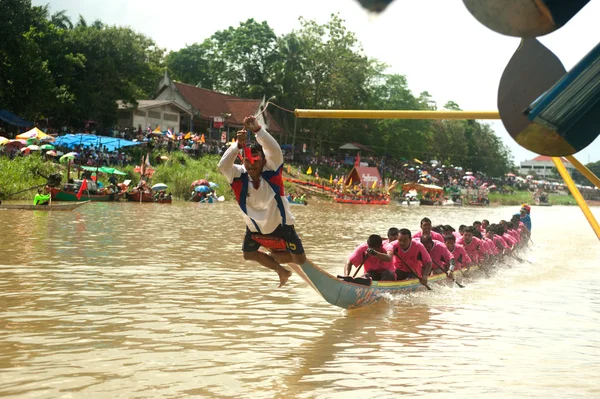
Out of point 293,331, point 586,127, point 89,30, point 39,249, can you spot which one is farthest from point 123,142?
point 586,127

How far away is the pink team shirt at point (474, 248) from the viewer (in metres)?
15.1

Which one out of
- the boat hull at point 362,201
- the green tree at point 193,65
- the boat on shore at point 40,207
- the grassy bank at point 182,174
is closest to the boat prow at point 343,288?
the boat on shore at point 40,207

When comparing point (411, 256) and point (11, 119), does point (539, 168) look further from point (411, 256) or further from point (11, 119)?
point (411, 256)

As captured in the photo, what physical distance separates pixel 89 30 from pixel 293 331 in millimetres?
44886

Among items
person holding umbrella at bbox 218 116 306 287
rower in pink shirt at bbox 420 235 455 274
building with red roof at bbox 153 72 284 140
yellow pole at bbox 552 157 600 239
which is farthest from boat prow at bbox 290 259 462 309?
building with red roof at bbox 153 72 284 140

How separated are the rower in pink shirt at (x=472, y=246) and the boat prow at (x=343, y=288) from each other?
434 cm

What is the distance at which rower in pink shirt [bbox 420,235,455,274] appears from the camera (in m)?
12.9

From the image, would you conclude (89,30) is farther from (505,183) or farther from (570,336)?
(505,183)

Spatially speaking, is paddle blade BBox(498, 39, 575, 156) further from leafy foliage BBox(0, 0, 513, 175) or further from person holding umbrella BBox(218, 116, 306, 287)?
leafy foliage BBox(0, 0, 513, 175)

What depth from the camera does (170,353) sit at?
7062mm

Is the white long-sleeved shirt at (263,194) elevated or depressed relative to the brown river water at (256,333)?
elevated

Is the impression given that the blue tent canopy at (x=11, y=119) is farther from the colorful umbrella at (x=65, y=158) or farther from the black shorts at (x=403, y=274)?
the black shorts at (x=403, y=274)

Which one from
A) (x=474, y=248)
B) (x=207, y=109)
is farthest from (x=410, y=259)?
(x=207, y=109)

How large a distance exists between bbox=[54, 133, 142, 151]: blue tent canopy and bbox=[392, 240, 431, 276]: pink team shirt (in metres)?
29.5
